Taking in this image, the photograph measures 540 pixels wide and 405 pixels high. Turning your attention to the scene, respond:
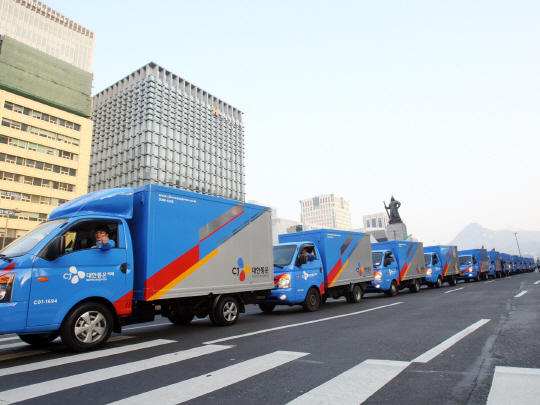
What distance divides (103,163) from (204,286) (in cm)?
8976

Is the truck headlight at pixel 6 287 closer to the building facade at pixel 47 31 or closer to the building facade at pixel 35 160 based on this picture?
the building facade at pixel 35 160

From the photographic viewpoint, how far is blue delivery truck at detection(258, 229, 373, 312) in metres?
10.5

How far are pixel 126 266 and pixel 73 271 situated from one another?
3.06ft

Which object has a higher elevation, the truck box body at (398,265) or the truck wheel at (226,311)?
the truck box body at (398,265)

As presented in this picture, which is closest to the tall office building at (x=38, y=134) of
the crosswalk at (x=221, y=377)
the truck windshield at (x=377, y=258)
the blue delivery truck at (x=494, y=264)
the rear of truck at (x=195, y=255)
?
the truck windshield at (x=377, y=258)

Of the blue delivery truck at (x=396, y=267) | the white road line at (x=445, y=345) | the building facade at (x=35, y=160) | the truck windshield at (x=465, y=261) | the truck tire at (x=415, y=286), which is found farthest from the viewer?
the building facade at (x=35, y=160)

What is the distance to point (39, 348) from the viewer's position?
6.33 m

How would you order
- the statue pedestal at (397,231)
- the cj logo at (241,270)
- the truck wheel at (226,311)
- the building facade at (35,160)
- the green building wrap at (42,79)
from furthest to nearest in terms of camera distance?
the green building wrap at (42,79) → the building facade at (35,160) → the statue pedestal at (397,231) → the cj logo at (241,270) → the truck wheel at (226,311)

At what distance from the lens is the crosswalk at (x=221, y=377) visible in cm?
Answer: 336

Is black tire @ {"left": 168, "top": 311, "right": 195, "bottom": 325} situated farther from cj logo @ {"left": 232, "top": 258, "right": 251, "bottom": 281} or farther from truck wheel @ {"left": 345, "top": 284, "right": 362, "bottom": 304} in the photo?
truck wheel @ {"left": 345, "top": 284, "right": 362, "bottom": 304}

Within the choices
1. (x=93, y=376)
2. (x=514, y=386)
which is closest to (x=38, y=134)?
(x=93, y=376)

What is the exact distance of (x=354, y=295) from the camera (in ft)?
44.4

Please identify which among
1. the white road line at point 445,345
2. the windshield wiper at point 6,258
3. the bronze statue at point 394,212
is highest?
the bronze statue at point 394,212

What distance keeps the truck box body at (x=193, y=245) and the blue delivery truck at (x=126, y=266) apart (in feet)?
0.06
